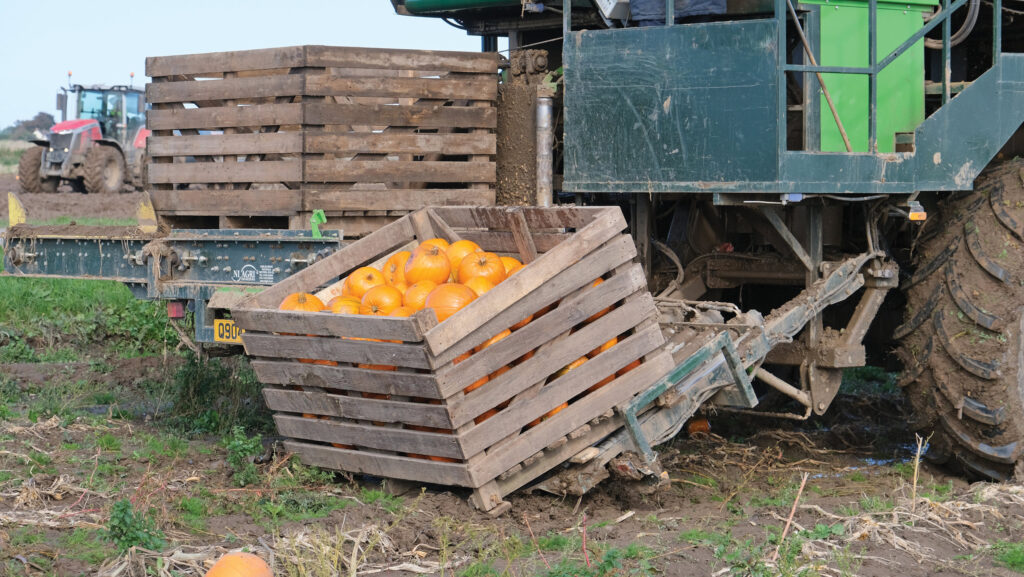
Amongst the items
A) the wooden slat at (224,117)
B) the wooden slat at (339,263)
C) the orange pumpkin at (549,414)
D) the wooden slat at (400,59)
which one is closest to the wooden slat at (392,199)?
the wooden slat at (339,263)

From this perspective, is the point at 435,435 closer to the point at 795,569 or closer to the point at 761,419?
the point at 795,569

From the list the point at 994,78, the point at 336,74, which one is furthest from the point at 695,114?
the point at 336,74

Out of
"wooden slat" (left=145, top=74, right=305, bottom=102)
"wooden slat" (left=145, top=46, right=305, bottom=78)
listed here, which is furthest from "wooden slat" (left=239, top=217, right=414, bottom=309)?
"wooden slat" (left=145, top=46, right=305, bottom=78)

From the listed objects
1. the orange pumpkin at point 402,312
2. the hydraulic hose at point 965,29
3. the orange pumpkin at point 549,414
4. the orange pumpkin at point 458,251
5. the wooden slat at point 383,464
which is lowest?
the wooden slat at point 383,464

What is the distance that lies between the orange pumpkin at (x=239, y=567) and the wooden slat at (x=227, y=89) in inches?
125

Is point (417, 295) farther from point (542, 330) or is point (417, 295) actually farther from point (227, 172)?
point (227, 172)

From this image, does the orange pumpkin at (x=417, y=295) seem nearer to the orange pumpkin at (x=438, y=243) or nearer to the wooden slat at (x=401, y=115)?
the orange pumpkin at (x=438, y=243)

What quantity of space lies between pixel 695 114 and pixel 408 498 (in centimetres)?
236

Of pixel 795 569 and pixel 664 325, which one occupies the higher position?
pixel 664 325

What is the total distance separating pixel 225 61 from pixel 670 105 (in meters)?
2.65

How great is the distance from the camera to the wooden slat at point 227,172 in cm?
632

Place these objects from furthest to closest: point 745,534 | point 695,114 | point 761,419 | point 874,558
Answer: point 761,419 → point 695,114 → point 745,534 → point 874,558

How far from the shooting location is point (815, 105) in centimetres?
586

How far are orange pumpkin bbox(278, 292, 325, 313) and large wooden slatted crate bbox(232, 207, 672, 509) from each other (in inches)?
6.8
